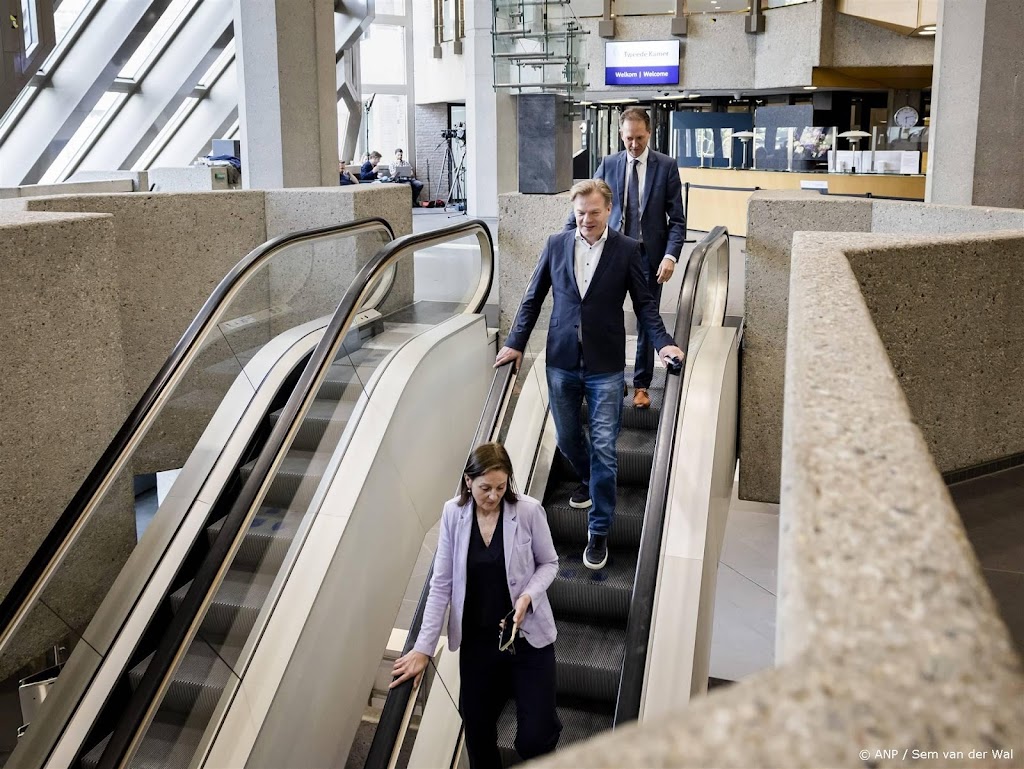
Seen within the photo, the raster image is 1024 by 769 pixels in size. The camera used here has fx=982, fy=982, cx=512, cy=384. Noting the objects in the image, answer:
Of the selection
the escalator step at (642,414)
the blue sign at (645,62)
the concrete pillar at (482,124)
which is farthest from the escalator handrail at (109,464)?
the blue sign at (645,62)

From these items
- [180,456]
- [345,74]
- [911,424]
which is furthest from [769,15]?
[911,424]

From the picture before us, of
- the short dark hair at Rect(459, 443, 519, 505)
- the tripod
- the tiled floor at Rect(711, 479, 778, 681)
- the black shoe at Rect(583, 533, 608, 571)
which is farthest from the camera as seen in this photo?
the tripod

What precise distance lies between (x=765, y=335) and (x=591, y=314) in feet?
8.38

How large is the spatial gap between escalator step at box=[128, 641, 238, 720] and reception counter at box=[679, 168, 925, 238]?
11.6 m

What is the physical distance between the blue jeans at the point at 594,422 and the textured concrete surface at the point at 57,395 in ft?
7.07

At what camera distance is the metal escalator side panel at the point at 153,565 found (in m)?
4.32

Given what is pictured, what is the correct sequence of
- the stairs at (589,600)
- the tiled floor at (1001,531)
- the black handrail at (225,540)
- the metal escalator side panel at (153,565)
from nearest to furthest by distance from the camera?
the tiled floor at (1001,531)
the black handrail at (225,540)
the metal escalator side panel at (153,565)
the stairs at (589,600)

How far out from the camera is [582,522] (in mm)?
5934

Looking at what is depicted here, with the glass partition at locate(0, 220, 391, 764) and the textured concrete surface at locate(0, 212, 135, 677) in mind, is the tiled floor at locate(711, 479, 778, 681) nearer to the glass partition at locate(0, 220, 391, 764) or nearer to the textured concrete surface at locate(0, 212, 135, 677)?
the glass partition at locate(0, 220, 391, 764)

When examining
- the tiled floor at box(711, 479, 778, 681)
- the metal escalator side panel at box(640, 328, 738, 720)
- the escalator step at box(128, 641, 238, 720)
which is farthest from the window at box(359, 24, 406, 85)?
the escalator step at box(128, 641, 238, 720)

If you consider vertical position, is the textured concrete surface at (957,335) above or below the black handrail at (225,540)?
above

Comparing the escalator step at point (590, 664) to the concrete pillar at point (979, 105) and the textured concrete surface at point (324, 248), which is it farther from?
the concrete pillar at point (979, 105)

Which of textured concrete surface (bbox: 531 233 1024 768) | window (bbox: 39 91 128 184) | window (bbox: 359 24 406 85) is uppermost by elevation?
window (bbox: 359 24 406 85)

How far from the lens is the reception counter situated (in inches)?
563
